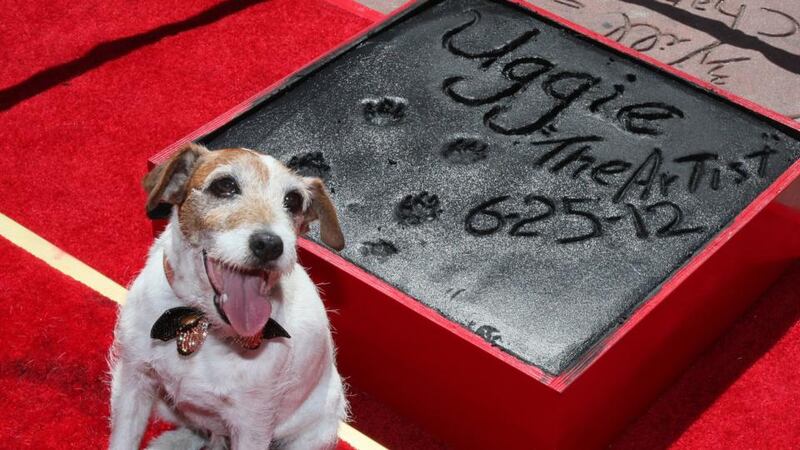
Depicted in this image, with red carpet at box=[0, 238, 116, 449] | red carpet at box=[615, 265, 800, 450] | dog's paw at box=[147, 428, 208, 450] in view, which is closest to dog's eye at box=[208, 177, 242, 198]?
dog's paw at box=[147, 428, 208, 450]

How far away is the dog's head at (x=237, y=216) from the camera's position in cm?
272

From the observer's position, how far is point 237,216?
2.76m

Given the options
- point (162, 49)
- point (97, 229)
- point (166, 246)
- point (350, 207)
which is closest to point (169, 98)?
point (162, 49)

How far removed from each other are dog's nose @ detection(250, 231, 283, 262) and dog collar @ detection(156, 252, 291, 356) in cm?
28

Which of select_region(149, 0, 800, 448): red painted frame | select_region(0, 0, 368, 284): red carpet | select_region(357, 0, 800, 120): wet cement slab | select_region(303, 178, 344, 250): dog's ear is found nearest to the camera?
select_region(303, 178, 344, 250): dog's ear

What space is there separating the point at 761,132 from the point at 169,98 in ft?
7.91

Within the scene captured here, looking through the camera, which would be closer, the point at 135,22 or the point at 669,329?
the point at 669,329

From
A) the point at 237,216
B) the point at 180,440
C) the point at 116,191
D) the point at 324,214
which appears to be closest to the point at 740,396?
the point at 324,214

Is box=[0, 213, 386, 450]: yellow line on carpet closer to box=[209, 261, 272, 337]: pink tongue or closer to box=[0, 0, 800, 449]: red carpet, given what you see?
box=[0, 0, 800, 449]: red carpet

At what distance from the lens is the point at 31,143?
4.77m

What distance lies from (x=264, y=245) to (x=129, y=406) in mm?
787

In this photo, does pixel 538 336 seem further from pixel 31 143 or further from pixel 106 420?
pixel 31 143

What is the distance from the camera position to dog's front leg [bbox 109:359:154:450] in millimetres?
3162

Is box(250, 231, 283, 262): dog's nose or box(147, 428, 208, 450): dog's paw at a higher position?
box(250, 231, 283, 262): dog's nose
